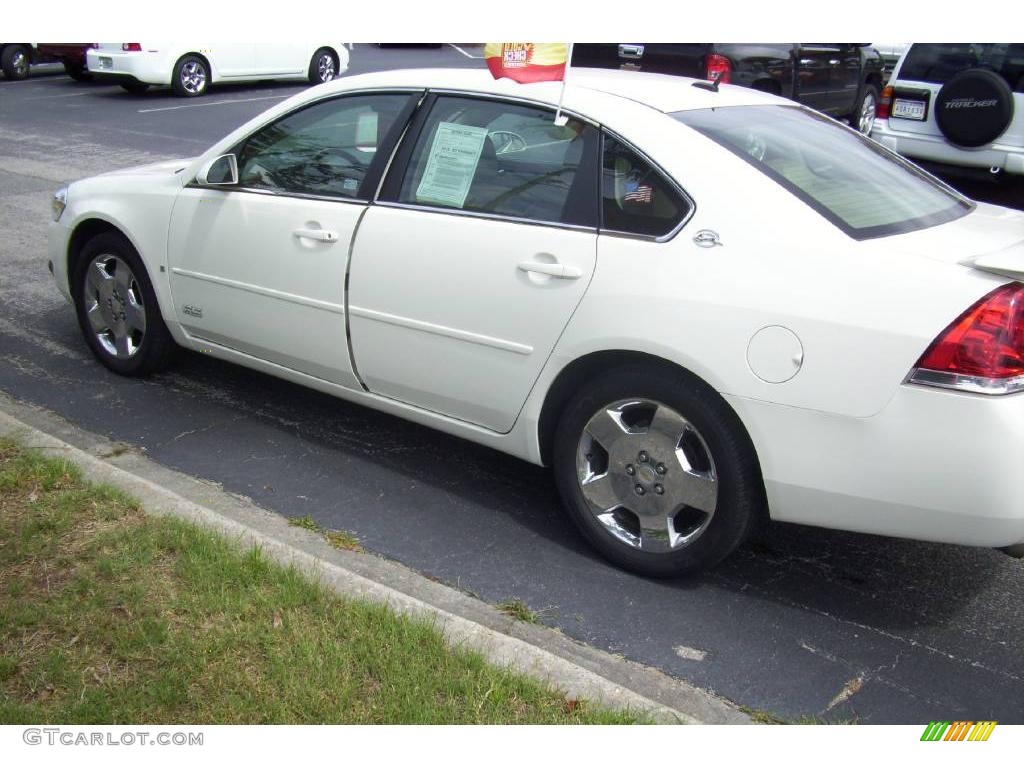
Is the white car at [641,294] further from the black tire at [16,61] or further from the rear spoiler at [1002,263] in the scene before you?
the black tire at [16,61]

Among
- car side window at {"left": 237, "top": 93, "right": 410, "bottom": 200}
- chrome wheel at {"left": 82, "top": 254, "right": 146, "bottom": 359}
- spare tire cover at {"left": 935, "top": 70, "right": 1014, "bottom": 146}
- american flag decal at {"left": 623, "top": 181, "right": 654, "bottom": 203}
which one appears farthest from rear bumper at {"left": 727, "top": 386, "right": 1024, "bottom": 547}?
spare tire cover at {"left": 935, "top": 70, "right": 1014, "bottom": 146}

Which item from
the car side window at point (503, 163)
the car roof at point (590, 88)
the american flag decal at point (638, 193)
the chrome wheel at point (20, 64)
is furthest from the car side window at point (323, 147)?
the chrome wheel at point (20, 64)

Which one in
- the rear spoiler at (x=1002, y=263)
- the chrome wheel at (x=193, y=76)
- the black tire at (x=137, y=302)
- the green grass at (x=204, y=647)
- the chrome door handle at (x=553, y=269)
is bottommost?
the green grass at (x=204, y=647)

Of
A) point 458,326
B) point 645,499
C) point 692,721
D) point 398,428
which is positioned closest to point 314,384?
point 398,428

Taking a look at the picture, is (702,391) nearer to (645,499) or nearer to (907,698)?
(645,499)

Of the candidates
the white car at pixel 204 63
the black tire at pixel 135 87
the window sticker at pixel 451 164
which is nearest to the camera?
the window sticker at pixel 451 164

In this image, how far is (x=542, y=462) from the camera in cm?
414

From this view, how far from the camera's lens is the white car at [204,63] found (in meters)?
17.9

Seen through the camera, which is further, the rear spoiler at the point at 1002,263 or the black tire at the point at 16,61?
the black tire at the point at 16,61

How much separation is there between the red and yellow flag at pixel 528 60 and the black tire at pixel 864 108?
10154 millimetres

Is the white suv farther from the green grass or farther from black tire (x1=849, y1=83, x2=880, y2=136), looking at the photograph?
the green grass

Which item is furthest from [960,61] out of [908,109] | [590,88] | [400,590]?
[400,590]

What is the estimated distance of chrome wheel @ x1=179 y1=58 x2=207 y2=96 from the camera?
1823 cm

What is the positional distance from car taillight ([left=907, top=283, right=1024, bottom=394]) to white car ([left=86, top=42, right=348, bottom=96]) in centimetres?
1653
